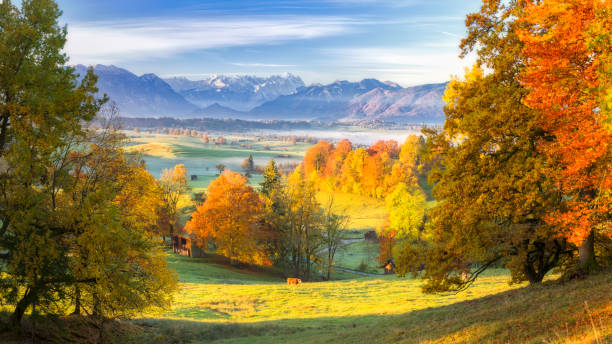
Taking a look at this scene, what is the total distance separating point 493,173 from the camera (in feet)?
54.0

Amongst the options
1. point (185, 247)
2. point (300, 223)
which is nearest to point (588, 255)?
point (300, 223)

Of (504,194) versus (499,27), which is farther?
(499,27)

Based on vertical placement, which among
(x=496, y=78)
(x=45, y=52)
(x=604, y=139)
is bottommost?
(x=604, y=139)

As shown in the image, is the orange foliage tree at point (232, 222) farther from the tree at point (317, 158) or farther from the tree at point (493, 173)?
the tree at point (317, 158)

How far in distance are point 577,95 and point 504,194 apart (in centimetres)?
427

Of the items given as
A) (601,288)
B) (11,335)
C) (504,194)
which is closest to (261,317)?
(11,335)

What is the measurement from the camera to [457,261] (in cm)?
1808

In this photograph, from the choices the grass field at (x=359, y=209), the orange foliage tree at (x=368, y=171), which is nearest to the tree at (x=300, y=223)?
the grass field at (x=359, y=209)

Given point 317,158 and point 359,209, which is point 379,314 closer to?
point 359,209

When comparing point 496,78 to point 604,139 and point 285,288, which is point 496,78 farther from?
point 285,288

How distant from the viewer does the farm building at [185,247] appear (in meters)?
59.1

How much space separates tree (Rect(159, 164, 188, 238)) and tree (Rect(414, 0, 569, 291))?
50699mm

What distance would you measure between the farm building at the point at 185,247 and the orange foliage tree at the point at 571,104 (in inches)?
2039

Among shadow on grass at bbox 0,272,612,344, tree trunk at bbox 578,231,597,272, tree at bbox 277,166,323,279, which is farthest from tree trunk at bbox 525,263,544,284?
tree at bbox 277,166,323,279
